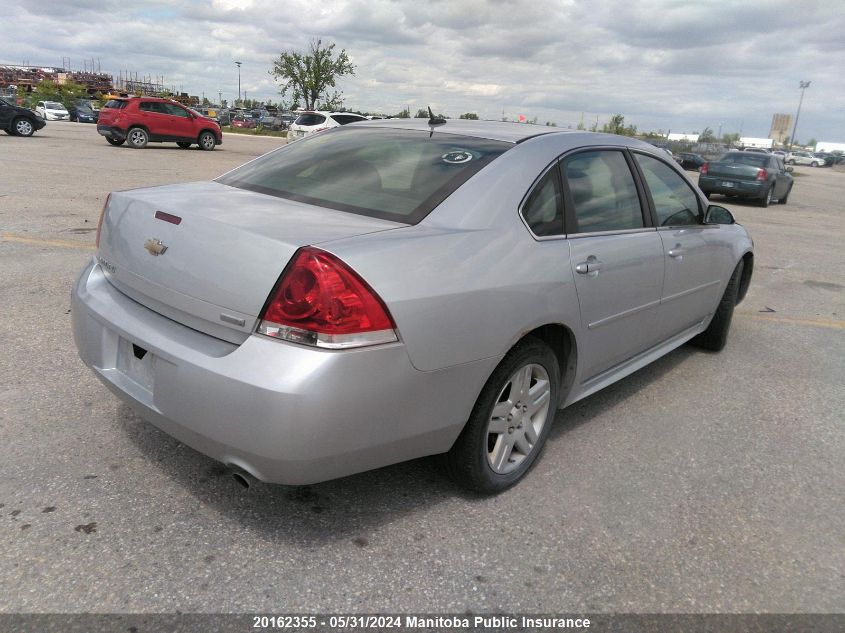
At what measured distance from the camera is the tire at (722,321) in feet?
16.2

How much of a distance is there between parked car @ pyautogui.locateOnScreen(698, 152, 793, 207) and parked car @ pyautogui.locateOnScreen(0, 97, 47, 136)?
2264cm

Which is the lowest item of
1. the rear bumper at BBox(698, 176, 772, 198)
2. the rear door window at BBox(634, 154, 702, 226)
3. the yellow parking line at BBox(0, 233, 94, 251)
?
the yellow parking line at BBox(0, 233, 94, 251)

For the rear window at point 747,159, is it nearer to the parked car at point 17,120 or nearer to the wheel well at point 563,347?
the wheel well at point 563,347

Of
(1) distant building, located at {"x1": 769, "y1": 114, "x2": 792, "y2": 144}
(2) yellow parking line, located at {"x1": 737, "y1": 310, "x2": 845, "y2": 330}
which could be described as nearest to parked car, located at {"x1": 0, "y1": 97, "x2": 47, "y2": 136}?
(2) yellow parking line, located at {"x1": 737, "y1": 310, "x2": 845, "y2": 330}

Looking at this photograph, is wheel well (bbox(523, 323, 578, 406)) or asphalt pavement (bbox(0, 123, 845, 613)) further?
wheel well (bbox(523, 323, 578, 406))

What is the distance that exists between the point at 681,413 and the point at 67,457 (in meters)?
3.25

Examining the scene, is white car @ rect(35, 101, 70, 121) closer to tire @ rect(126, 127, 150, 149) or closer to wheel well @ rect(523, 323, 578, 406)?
tire @ rect(126, 127, 150, 149)

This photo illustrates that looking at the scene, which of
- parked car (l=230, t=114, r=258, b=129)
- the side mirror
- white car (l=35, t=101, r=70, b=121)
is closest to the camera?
the side mirror

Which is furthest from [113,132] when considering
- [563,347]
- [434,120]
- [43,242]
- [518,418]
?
[518,418]

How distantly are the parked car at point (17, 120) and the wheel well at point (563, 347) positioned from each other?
26.0 m

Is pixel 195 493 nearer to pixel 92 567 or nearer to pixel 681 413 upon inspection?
pixel 92 567

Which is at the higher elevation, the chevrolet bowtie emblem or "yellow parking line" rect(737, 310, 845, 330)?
the chevrolet bowtie emblem

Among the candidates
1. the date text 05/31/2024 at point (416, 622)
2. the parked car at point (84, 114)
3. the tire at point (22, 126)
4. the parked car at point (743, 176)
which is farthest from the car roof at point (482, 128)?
the parked car at point (84, 114)

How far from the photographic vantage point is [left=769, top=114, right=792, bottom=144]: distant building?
12481cm
